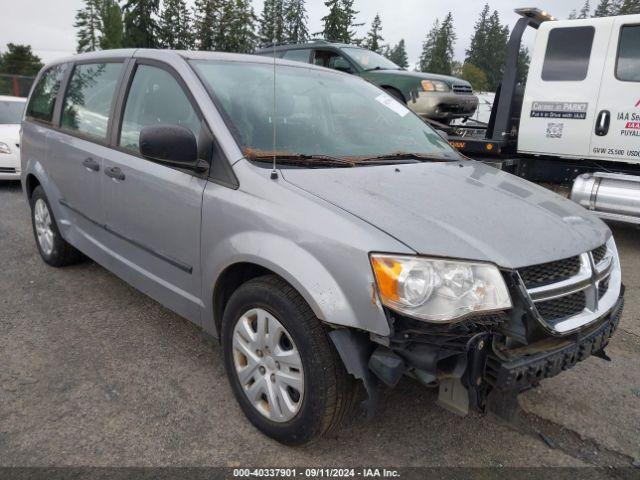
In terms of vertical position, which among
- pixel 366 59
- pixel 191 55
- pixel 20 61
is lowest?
pixel 191 55

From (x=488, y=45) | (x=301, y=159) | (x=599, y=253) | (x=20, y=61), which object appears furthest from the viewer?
(x=488, y=45)

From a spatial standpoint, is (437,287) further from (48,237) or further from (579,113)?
(579,113)

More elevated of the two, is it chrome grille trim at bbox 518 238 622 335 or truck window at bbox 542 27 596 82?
truck window at bbox 542 27 596 82

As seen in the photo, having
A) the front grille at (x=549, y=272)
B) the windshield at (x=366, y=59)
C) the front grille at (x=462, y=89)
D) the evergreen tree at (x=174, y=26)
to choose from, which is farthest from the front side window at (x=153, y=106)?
the evergreen tree at (x=174, y=26)

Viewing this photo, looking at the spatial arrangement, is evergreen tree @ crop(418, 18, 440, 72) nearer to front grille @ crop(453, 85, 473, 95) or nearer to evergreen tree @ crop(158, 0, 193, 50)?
evergreen tree @ crop(158, 0, 193, 50)

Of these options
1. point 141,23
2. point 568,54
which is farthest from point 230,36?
point 568,54

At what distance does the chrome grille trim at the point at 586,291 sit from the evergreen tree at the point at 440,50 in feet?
255

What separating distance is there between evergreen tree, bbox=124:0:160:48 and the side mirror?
51.5 metres

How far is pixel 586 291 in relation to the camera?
2.31m

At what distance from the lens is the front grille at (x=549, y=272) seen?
81.4 inches

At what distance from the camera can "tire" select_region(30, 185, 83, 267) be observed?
4.49m

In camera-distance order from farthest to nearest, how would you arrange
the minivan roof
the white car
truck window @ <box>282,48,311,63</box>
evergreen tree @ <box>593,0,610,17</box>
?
evergreen tree @ <box>593,0,610,17</box>
truck window @ <box>282,48,311,63</box>
the white car
the minivan roof

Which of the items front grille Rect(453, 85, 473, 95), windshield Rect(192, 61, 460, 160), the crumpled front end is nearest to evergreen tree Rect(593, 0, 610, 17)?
front grille Rect(453, 85, 473, 95)

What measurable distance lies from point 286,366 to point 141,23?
2138 inches
